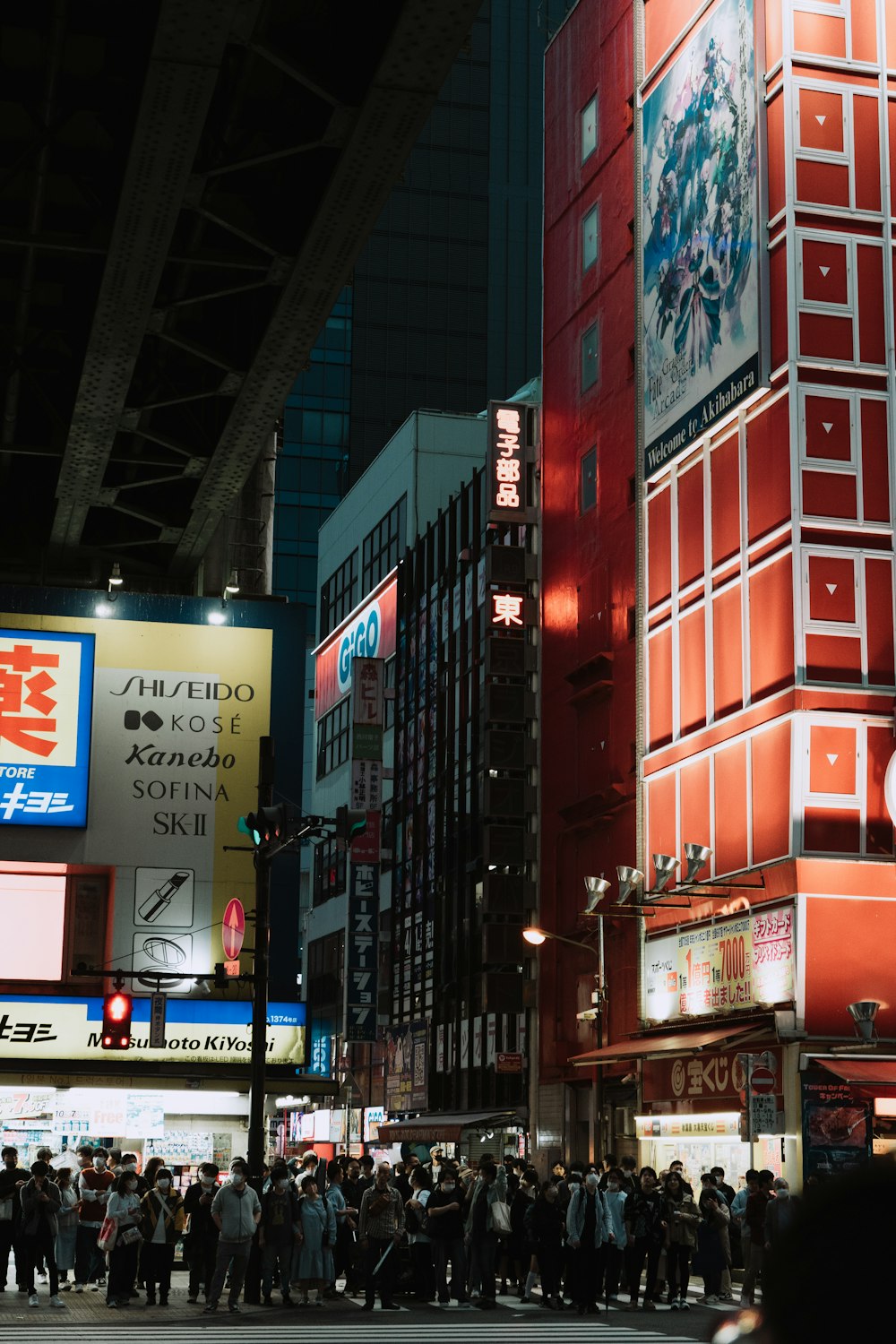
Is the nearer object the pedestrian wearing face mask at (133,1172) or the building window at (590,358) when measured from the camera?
the pedestrian wearing face mask at (133,1172)

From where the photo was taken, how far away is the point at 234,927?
29438 millimetres

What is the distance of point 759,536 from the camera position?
36.4 metres

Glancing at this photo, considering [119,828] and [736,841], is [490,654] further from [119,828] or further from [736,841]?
[119,828]

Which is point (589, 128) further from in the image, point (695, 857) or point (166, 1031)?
point (166, 1031)

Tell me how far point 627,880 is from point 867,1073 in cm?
871

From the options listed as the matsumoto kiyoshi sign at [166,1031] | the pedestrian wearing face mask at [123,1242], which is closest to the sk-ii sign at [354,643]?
the matsumoto kiyoshi sign at [166,1031]

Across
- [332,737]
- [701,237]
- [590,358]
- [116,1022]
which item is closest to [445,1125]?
[590,358]

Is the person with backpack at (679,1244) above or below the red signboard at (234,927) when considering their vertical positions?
Answer: below

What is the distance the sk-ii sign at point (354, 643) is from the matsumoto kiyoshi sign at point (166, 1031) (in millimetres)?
35651

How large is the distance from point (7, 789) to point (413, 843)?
1554 inches

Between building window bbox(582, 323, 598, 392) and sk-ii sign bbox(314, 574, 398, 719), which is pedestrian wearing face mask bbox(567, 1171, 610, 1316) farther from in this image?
sk-ii sign bbox(314, 574, 398, 719)

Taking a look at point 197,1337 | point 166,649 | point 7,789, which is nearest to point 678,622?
point 166,649

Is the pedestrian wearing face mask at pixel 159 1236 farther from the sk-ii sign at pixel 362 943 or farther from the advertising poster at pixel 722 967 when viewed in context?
the sk-ii sign at pixel 362 943

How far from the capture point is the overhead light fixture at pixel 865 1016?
32156 millimetres
